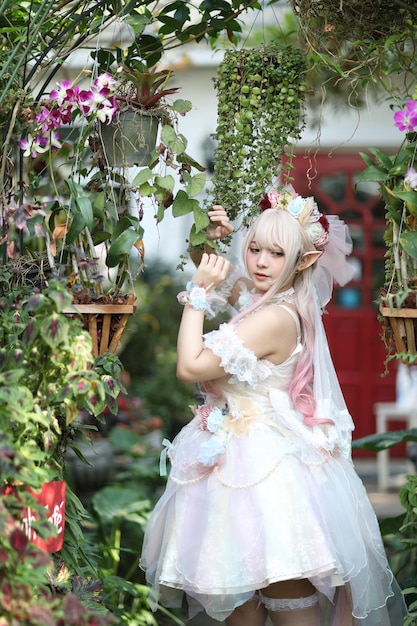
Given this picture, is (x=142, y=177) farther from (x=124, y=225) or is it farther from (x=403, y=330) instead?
(x=403, y=330)

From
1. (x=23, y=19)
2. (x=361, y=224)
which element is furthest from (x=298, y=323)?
(x=361, y=224)

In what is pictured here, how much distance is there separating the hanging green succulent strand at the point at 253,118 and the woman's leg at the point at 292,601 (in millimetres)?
1139

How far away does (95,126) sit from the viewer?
2.84 m

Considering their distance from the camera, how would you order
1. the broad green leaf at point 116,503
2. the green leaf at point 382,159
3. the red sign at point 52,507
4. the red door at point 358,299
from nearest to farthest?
1. the red sign at point 52,507
2. the green leaf at point 382,159
3. the broad green leaf at point 116,503
4. the red door at point 358,299

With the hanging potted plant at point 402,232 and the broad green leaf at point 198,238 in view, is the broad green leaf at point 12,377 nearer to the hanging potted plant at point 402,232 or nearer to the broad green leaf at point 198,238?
the broad green leaf at point 198,238

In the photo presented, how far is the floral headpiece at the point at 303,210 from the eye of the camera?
110 inches

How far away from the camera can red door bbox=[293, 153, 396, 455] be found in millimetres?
7160

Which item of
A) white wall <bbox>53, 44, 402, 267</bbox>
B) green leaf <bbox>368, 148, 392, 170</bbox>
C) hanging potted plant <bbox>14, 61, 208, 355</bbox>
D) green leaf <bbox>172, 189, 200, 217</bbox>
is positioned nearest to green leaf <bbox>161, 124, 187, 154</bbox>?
hanging potted plant <bbox>14, 61, 208, 355</bbox>

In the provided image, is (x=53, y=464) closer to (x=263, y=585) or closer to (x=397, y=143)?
(x=263, y=585)

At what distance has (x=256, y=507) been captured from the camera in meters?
2.65

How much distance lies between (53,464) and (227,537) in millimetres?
542

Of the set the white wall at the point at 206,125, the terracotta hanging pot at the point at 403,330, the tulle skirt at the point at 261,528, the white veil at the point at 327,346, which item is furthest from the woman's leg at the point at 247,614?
the white wall at the point at 206,125

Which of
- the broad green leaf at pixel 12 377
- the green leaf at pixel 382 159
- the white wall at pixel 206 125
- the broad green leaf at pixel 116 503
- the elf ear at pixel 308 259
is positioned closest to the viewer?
the broad green leaf at pixel 12 377

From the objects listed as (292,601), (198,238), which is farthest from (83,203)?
(292,601)
